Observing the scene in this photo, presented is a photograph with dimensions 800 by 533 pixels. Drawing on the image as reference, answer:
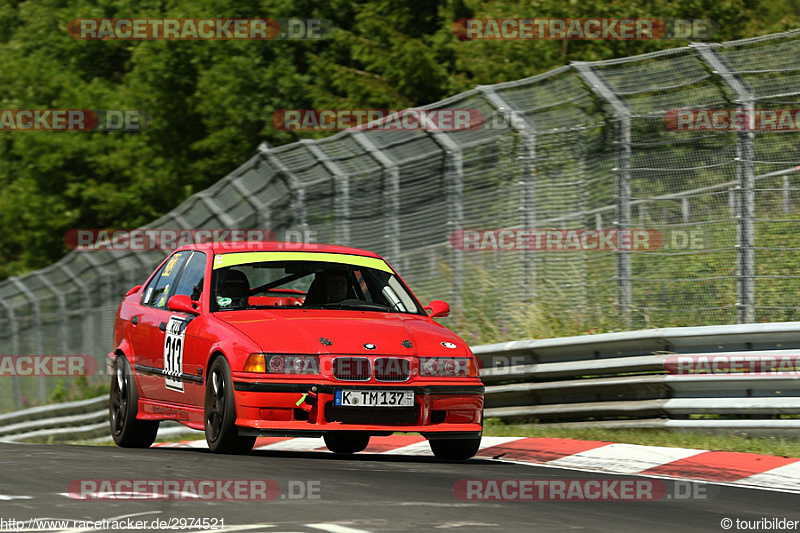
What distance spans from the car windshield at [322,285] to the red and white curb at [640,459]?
1239 millimetres

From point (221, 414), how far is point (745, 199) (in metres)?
4.79

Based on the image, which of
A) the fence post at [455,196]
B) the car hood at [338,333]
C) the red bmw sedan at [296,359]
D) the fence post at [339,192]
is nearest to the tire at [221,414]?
the red bmw sedan at [296,359]

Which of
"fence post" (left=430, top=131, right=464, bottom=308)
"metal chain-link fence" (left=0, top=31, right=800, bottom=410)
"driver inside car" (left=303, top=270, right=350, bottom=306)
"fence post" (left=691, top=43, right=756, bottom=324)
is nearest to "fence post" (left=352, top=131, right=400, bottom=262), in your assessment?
"metal chain-link fence" (left=0, top=31, right=800, bottom=410)

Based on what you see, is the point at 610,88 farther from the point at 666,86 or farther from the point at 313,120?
the point at 313,120

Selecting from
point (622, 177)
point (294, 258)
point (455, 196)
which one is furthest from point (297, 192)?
point (294, 258)

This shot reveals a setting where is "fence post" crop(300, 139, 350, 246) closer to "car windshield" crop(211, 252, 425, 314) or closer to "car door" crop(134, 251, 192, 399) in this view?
"car door" crop(134, 251, 192, 399)

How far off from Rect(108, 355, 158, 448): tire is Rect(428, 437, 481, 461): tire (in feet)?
8.31

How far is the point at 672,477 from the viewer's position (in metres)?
8.52

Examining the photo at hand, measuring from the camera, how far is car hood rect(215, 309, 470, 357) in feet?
28.9

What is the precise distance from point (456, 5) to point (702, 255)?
76.6ft

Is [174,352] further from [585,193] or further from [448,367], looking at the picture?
[585,193]

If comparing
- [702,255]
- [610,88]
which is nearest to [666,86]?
[610,88]

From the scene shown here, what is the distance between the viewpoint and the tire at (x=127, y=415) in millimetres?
10781

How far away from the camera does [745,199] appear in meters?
11.2
